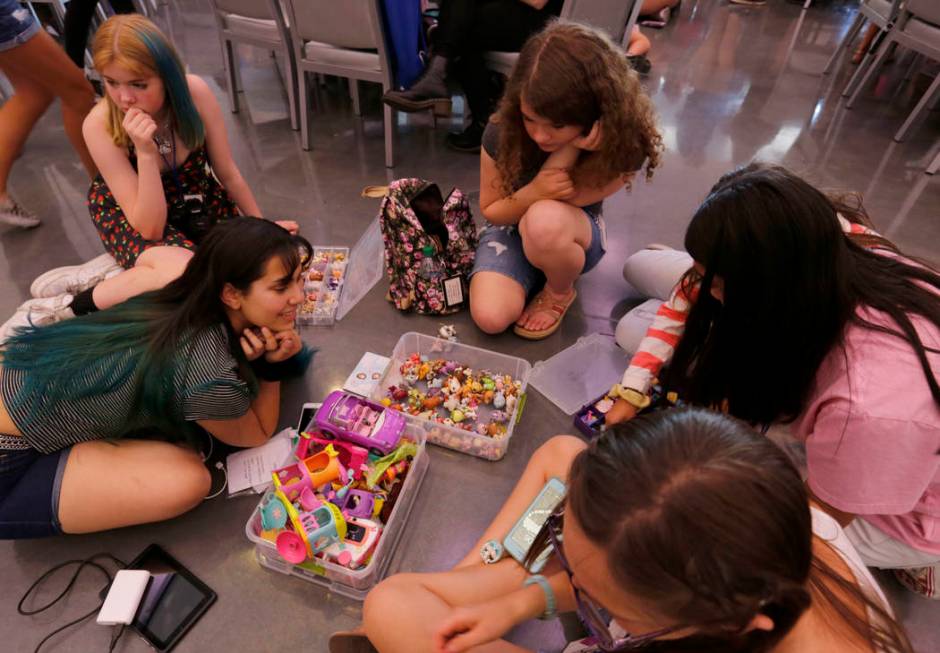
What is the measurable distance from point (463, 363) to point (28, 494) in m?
1.16

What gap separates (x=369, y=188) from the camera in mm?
2479

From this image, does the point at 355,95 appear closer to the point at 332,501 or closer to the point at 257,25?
the point at 257,25

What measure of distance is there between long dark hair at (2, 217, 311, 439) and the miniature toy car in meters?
0.35

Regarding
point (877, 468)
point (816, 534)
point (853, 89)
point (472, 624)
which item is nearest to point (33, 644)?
point (472, 624)

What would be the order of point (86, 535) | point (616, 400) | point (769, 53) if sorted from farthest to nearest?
point (769, 53) < point (616, 400) < point (86, 535)

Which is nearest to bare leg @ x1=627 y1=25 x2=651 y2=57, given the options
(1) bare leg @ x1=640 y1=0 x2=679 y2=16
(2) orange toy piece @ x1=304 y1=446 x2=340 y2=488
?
(1) bare leg @ x1=640 y1=0 x2=679 y2=16

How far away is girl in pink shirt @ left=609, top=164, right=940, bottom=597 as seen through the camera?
33.5 inches

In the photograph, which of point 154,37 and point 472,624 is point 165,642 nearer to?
point 472,624

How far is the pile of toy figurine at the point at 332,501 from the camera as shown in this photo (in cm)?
115

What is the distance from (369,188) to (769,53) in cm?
382

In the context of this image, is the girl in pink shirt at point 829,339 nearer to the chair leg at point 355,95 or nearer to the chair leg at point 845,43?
the chair leg at point 355,95

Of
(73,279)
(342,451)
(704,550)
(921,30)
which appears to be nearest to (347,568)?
(342,451)

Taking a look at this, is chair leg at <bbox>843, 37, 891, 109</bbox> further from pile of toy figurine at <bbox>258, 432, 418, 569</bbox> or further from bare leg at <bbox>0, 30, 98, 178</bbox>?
bare leg at <bbox>0, 30, 98, 178</bbox>

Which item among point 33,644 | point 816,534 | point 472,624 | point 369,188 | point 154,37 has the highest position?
point 154,37
